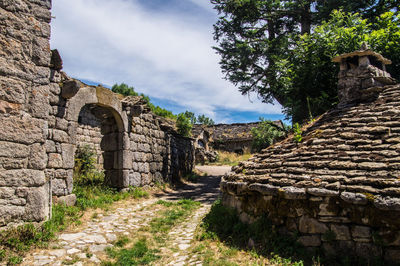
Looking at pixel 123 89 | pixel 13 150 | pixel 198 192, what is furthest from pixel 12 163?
pixel 123 89

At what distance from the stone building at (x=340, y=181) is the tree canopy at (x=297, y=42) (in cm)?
189

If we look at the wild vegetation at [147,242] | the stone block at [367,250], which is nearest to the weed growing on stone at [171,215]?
the wild vegetation at [147,242]

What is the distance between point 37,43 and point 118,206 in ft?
13.8

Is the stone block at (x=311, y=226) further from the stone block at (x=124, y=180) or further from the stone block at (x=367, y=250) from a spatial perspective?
the stone block at (x=124, y=180)

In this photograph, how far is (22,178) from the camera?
4.24m

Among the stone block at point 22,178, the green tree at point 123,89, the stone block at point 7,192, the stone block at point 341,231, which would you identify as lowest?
the stone block at point 341,231

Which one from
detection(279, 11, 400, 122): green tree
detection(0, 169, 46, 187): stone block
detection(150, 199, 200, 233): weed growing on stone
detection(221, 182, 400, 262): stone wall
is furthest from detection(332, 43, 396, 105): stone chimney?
detection(0, 169, 46, 187): stone block

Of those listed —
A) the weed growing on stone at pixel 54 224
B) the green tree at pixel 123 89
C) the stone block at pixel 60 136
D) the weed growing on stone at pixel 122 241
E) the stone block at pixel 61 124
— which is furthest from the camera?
the green tree at pixel 123 89

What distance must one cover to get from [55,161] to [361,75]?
23.0ft

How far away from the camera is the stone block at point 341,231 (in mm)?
3769

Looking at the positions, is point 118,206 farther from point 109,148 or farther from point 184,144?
point 184,144

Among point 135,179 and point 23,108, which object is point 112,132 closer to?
point 135,179

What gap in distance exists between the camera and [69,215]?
5.71 m

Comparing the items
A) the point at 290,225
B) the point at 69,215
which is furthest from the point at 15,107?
the point at 290,225
